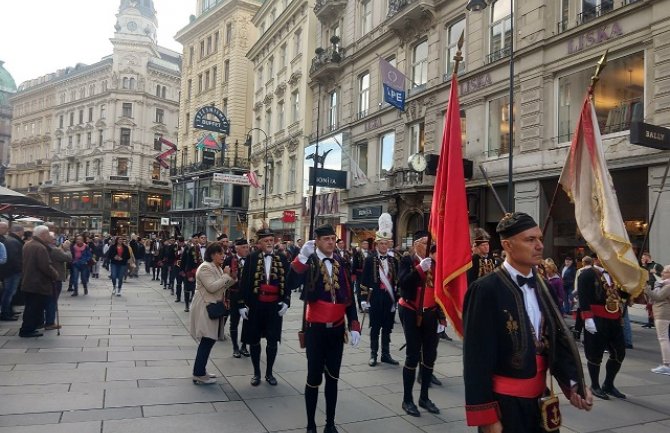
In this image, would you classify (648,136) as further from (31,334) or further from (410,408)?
(31,334)

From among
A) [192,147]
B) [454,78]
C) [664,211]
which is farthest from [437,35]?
[192,147]

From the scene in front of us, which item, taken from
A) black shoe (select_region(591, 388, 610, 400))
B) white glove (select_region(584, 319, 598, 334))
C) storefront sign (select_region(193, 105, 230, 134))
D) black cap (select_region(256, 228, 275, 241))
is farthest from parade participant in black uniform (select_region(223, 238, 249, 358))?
storefront sign (select_region(193, 105, 230, 134))

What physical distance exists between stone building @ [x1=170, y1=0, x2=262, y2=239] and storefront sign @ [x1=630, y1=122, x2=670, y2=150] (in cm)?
3774

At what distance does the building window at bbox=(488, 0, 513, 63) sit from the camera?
1859 cm

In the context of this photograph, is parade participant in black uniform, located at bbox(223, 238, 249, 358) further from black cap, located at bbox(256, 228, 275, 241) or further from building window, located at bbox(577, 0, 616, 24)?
building window, located at bbox(577, 0, 616, 24)

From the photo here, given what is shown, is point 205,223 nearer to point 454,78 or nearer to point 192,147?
point 192,147

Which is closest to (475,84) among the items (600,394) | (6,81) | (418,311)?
(600,394)

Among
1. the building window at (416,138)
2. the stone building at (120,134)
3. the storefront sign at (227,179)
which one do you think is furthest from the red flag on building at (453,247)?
the stone building at (120,134)

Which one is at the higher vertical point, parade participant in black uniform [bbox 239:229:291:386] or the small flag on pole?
the small flag on pole

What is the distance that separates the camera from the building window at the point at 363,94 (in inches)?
1091

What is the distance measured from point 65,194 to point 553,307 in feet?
256

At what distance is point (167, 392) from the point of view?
20.7 ft

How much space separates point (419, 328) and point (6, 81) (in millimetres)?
119954

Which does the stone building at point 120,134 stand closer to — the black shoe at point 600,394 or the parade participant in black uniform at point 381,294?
the parade participant in black uniform at point 381,294
